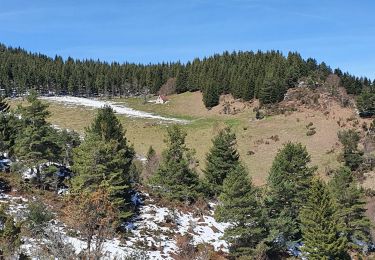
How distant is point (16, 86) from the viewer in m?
145

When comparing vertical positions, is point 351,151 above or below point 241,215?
above

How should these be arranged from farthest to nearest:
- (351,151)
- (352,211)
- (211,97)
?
(211,97) → (351,151) → (352,211)

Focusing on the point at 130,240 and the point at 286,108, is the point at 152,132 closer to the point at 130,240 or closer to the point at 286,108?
the point at 286,108

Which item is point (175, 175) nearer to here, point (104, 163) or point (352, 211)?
point (104, 163)

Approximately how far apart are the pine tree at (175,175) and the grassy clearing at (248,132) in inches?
960

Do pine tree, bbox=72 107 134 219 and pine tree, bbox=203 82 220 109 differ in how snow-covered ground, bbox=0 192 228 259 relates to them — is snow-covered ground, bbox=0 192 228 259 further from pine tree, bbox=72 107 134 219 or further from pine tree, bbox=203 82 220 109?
pine tree, bbox=203 82 220 109

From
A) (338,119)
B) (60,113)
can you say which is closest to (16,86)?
(60,113)

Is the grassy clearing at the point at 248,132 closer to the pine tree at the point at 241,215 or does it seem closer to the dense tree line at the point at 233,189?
the dense tree line at the point at 233,189

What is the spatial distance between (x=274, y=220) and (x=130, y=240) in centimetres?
1242

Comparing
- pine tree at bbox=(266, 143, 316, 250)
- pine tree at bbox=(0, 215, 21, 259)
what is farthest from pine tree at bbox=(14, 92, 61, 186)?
pine tree at bbox=(266, 143, 316, 250)

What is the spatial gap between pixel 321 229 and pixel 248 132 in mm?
55992

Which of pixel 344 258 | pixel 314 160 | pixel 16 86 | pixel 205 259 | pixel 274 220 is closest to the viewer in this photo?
pixel 205 259

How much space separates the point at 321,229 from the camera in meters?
31.9

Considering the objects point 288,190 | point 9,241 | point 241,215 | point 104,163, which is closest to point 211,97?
point 288,190
